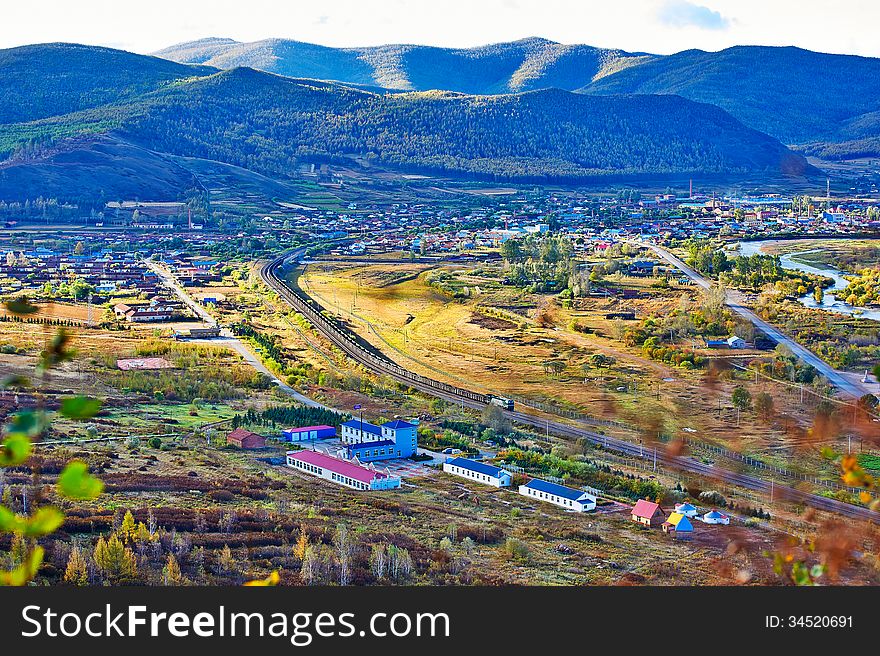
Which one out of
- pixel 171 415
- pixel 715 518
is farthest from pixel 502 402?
pixel 715 518

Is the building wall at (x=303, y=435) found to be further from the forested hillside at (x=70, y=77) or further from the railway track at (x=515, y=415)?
the forested hillside at (x=70, y=77)

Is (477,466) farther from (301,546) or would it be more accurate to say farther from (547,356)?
(547,356)

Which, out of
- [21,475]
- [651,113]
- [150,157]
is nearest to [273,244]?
[150,157]

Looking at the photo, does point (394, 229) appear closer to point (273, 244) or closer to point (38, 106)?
point (273, 244)

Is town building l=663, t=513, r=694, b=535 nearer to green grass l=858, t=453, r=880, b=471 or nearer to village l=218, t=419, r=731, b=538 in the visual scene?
village l=218, t=419, r=731, b=538

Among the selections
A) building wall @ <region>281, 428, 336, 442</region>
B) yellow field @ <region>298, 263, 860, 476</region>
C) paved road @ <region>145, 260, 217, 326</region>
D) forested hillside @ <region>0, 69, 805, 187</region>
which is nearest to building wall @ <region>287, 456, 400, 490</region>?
building wall @ <region>281, 428, 336, 442</region>
